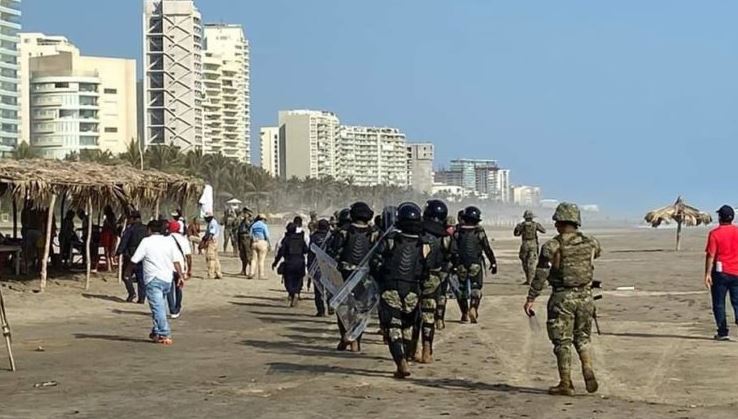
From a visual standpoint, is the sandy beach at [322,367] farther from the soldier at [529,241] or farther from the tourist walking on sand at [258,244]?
the tourist walking on sand at [258,244]

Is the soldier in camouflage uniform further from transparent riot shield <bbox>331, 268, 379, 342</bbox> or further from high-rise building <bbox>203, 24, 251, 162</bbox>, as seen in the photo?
high-rise building <bbox>203, 24, 251, 162</bbox>

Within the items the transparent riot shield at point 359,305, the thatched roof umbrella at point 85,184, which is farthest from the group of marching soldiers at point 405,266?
the thatched roof umbrella at point 85,184

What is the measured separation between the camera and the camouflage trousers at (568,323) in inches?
409

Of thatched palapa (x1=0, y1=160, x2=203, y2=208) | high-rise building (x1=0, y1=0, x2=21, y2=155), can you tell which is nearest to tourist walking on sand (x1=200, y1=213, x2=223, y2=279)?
thatched palapa (x1=0, y1=160, x2=203, y2=208)

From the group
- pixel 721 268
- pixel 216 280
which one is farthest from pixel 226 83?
pixel 721 268

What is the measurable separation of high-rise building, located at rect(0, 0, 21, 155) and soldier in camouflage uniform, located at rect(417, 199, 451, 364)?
118m

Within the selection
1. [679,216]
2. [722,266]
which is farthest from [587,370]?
[679,216]

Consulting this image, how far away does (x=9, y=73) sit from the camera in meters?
127

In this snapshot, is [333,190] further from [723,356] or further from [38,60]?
[723,356]

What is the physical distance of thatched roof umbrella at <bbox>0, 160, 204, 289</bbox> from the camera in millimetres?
22438

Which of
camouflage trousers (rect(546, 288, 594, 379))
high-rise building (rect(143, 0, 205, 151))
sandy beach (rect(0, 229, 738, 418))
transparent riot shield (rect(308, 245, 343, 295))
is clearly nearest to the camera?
sandy beach (rect(0, 229, 738, 418))

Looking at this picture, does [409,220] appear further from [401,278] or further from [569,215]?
[569,215]

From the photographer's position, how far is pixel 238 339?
16.1m

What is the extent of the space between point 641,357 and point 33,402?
23.8 feet
